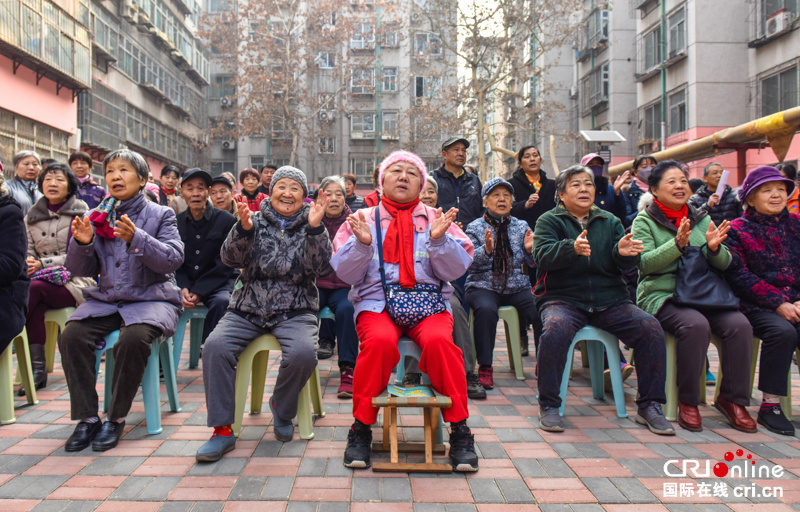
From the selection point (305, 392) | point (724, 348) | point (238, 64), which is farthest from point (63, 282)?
point (238, 64)

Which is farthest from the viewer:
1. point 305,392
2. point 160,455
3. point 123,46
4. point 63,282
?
point 123,46

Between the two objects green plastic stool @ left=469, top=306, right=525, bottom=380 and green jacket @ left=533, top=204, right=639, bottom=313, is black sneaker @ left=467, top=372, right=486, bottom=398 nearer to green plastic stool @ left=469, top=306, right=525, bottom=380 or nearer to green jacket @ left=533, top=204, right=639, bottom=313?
green plastic stool @ left=469, top=306, right=525, bottom=380

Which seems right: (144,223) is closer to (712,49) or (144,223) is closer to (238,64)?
(712,49)

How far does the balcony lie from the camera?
12727 millimetres

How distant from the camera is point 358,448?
10.1 feet

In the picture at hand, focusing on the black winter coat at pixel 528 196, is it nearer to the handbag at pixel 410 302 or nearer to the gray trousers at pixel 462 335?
the gray trousers at pixel 462 335

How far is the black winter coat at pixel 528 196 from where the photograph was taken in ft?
19.9

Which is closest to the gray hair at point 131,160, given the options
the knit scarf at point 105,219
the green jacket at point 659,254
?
the knit scarf at point 105,219

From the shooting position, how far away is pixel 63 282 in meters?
4.53

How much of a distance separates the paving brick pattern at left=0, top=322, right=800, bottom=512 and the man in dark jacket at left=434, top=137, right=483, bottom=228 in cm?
250

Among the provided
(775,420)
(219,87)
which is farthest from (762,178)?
(219,87)

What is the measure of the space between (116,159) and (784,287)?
489 centimetres

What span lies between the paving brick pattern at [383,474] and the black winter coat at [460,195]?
248 cm

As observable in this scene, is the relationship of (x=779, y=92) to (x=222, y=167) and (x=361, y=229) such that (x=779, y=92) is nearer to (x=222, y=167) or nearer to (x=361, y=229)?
(x=361, y=229)
